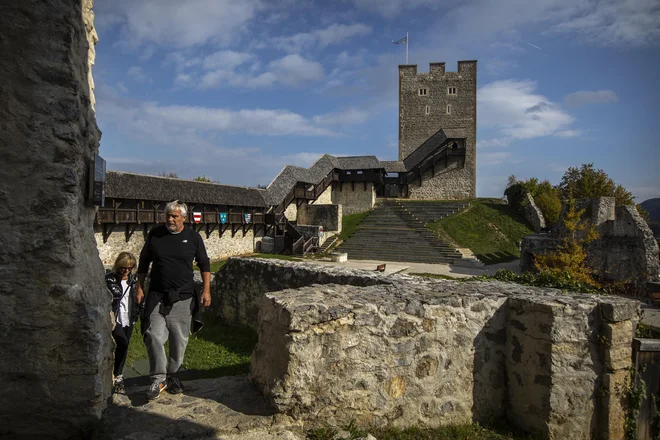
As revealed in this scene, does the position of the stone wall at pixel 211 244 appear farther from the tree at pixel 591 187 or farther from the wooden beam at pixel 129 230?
the tree at pixel 591 187

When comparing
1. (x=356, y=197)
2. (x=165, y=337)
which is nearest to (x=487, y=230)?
(x=356, y=197)

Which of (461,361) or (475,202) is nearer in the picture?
Result: (461,361)

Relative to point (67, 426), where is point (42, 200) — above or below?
above

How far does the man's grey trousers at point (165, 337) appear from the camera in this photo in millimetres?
3541

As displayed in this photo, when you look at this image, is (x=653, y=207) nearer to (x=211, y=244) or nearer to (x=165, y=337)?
(x=211, y=244)

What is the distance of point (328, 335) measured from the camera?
11.1 feet

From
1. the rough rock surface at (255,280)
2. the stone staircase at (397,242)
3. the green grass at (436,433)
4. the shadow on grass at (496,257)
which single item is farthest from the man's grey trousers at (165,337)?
the shadow on grass at (496,257)

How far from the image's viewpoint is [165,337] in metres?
3.66

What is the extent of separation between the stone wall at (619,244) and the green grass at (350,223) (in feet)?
48.6

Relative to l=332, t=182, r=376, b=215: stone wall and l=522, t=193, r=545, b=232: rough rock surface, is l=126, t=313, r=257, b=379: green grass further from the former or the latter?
l=332, t=182, r=376, b=215: stone wall

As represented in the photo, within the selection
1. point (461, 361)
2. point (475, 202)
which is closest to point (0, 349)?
point (461, 361)

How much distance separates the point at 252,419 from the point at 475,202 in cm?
3458

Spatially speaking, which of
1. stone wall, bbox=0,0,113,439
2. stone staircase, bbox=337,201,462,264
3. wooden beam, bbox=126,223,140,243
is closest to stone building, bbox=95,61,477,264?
wooden beam, bbox=126,223,140,243

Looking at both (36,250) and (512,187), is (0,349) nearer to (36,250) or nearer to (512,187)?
(36,250)
